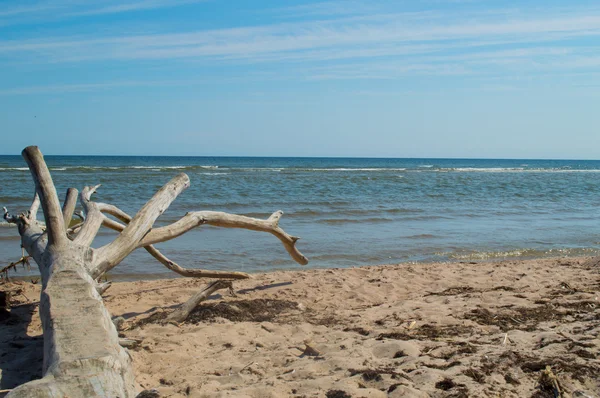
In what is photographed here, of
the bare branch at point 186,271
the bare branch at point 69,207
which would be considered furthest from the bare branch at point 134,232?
Answer: the bare branch at point 186,271

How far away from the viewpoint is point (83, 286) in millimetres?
3576

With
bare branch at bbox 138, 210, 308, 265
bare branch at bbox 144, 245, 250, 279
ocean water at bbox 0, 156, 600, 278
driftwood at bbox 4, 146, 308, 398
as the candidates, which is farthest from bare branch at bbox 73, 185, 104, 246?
ocean water at bbox 0, 156, 600, 278

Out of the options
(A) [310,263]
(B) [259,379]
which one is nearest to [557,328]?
(B) [259,379]

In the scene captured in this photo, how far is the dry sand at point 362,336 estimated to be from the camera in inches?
120

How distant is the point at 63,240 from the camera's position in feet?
13.9

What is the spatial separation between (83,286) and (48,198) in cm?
134

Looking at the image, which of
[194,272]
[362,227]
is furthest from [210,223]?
[362,227]

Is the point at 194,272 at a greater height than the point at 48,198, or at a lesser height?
lesser

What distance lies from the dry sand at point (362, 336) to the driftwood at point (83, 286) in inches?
17.5

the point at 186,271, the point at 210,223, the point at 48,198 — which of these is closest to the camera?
the point at 48,198

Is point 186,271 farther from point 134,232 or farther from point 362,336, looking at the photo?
point 362,336

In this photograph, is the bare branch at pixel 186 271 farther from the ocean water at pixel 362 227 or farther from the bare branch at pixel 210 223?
the ocean water at pixel 362 227

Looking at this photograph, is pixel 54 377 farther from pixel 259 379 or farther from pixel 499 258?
pixel 499 258

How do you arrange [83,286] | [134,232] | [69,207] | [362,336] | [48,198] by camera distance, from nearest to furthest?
[83,286] < [362,336] < [48,198] < [134,232] < [69,207]
